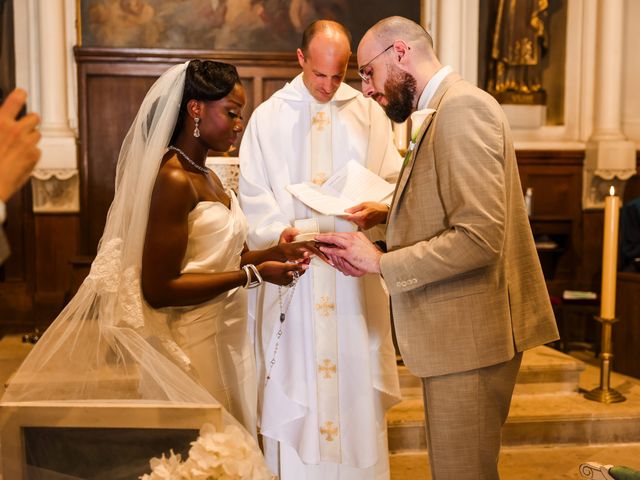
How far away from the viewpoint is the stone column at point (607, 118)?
6.51m

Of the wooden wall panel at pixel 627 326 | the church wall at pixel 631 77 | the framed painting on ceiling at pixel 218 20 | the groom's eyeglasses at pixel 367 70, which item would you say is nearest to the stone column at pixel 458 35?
the framed painting on ceiling at pixel 218 20

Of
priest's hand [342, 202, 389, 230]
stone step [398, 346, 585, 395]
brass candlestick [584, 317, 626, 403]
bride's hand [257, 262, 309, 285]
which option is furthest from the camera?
stone step [398, 346, 585, 395]

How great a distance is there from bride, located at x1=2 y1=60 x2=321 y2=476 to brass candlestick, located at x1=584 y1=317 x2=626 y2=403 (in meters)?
2.72

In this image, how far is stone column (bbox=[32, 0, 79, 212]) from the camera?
616cm

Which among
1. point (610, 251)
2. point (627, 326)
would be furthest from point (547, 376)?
point (627, 326)

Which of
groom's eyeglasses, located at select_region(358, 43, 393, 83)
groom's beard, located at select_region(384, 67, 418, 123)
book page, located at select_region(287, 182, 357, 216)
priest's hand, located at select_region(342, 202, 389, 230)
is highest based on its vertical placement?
groom's eyeglasses, located at select_region(358, 43, 393, 83)

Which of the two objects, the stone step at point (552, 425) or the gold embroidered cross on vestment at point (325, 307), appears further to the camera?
the stone step at point (552, 425)

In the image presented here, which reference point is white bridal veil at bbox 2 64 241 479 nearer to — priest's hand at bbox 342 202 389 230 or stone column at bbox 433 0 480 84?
priest's hand at bbox 342 202 389 230

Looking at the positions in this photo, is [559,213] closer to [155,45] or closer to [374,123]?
[155,45]

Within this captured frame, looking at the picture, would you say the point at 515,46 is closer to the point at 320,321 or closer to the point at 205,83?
the point at 320,321

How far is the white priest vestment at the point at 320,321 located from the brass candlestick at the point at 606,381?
6.37 ft

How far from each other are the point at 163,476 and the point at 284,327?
1681 mm

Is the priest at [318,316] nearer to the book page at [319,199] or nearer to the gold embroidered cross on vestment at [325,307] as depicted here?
the gold embroidered cross on vestment at [325,307]

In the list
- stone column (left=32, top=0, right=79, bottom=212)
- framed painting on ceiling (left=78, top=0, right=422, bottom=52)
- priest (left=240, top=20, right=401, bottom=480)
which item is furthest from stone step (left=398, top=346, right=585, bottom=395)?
framed painting on ceiling (left=78, top=0, right=422, bottom=52)
